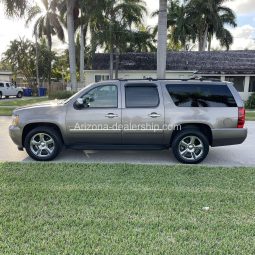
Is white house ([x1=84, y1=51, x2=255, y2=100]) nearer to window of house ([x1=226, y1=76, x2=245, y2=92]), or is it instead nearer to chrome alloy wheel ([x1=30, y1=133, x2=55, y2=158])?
window of house ([x1=226, y1=76, x2=245, y2=92])

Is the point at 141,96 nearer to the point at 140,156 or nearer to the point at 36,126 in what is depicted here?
the point at 140,156

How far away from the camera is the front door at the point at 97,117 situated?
6023 mm

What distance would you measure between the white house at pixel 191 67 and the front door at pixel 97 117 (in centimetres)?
1734

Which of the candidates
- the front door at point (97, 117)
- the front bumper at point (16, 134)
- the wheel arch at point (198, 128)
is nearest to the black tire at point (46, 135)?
the front bumper at point (16, 134)

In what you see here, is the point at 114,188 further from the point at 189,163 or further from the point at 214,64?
the point at 214,64

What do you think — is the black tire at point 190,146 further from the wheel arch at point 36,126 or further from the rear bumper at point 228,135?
the wheel arch at point 36,126

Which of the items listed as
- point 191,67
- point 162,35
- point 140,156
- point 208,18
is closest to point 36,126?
point 140,156

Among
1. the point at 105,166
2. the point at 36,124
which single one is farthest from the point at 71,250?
the point at 36,124

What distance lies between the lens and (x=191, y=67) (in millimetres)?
25250

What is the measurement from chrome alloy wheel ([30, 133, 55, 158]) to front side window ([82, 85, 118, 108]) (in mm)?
1244

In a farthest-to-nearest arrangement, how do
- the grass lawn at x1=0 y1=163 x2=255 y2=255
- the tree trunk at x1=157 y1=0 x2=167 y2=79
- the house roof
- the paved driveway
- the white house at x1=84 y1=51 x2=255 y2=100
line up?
1. the house roof
2. the white house at x1=84 y1=51 x2=255 y2=100
3. the tree trunk at x1=157 y1=0 x2=167 y2=79
4. the paved driveway
5. the grass lawn at x1=0 y1=163 x2=255 y2=255

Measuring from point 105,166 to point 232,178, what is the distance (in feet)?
8.28

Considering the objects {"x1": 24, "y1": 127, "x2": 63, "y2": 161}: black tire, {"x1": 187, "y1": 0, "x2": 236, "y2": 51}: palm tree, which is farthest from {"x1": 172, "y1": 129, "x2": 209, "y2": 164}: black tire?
{"x1": 187, "y1": 0, "x2": 236, "y2": 51}: palm tree

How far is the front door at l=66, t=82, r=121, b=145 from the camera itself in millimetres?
6023
